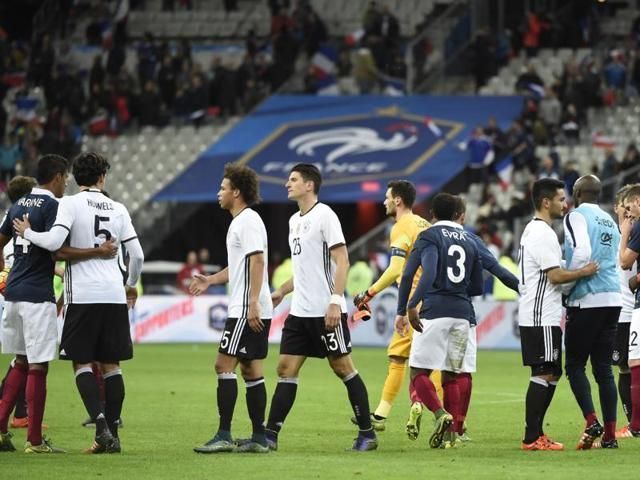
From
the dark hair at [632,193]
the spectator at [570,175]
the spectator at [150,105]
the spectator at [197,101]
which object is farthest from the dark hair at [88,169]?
the spectator at [150,105]

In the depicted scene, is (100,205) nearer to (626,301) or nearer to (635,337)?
(635,337)

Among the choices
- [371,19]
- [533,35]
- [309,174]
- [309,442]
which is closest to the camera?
[309,174]

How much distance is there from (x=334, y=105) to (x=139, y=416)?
22946 mm

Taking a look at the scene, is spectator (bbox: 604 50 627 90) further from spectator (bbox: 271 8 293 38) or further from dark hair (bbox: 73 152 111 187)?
dark hair (bbox: 73 152 111 187)

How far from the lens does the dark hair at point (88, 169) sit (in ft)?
41.3

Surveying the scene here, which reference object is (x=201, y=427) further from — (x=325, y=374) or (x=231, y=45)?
(x=231, y=45)

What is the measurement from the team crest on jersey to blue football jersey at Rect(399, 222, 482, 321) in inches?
904

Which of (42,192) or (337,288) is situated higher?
(42,192)

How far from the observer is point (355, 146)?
37375 millimetres

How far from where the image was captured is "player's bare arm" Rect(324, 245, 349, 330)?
12492mm

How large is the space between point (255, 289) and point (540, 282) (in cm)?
242

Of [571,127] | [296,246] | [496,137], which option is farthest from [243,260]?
[571,127]

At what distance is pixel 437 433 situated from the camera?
12.7m

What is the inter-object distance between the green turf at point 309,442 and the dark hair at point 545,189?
216cm
